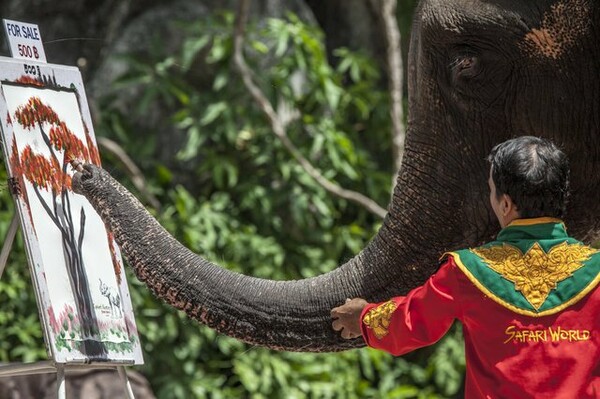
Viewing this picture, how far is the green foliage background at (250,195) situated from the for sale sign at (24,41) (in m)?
2.44

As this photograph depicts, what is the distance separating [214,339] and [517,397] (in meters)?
3.83

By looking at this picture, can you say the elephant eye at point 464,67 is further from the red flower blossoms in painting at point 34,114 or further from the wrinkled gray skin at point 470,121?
the red flower blossoms in painting at point 34,114

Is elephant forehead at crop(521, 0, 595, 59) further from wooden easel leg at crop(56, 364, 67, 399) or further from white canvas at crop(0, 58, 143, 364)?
wooden easel leg at crop(56, 364, 67, 399)

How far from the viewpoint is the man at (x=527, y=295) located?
2652 mm

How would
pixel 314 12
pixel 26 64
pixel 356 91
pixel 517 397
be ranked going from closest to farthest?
1. pixel 517 397
2. pixel 26 64
3. pixel 356 91
4. pixel 314 12

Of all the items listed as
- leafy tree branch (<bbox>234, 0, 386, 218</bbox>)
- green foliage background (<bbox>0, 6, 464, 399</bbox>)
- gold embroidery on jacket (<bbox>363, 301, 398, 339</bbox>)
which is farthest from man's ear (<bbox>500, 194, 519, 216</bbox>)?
leafy tree branch (<bbox>234, 0, 386, 218</bbox>)

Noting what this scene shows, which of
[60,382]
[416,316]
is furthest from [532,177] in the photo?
[60,382]

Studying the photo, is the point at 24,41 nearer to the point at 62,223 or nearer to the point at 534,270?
the point at 62,223

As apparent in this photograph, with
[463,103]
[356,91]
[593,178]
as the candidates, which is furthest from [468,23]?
[356,91]

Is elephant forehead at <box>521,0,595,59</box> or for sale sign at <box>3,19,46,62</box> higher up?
for sale sign at <box>3,19,46,62</box>

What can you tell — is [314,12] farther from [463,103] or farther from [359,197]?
[463,103]

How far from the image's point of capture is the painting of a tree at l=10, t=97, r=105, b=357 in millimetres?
3416

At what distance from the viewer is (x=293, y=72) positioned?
6668mm

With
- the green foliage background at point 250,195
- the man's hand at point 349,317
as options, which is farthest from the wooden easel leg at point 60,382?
the green foliage background at point 250,195
